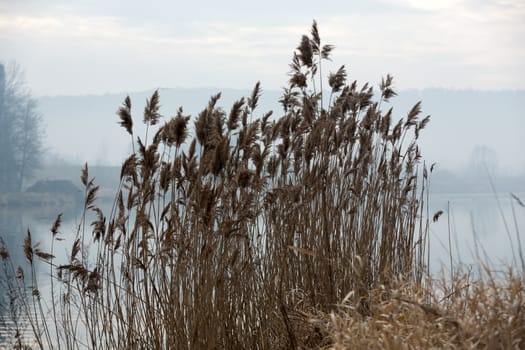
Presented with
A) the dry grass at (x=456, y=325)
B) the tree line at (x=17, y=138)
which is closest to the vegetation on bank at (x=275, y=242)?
the dry grass at (x=456, y=325)

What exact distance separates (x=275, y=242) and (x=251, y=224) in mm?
138

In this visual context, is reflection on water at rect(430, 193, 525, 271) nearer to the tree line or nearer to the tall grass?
the tall grass

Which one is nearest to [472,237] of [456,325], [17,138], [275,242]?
[275,242]

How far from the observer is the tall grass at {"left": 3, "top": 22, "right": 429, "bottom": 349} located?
2.62 m

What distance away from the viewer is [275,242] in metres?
3.19

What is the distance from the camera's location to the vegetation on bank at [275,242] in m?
2.35

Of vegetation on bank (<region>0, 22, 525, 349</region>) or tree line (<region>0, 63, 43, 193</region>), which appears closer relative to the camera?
vegetation on bank (<region>0, 22, 525, 349</region>)

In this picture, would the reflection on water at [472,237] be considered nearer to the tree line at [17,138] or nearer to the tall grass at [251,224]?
the tall grass at [251,224]

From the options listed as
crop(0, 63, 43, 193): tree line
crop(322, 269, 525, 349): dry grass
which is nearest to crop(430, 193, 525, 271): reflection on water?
crop(322, 269, 525, 349): dry grass

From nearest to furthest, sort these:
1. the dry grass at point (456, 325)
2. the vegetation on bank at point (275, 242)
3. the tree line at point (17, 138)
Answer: the dry grass at point (456, 325) < the vegetation on bank at point (275, 242) < the tree line at point (17, 138)

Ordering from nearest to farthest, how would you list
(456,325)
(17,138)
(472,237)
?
(456,325) → (472,237) → (17,138)

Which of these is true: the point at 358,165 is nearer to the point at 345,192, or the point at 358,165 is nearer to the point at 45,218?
the point at 345,192

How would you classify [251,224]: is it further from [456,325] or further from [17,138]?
[17,138]

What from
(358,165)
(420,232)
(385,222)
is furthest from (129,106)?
(420,232)
